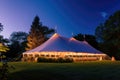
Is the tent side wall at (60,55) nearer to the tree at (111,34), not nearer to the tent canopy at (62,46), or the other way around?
the tent canopy at (62,46)

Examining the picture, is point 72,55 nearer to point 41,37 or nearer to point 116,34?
point 116,34

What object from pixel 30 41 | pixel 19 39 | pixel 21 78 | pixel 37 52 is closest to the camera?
pixel 21 78

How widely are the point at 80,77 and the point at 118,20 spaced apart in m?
37.4

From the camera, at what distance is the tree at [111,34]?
47.8m

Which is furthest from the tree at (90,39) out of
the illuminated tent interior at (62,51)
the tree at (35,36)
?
the illuminated tent interior at (62,51)

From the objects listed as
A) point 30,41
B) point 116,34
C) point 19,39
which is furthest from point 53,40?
point 19,39

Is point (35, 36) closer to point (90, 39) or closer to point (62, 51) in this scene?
point (90, 39)

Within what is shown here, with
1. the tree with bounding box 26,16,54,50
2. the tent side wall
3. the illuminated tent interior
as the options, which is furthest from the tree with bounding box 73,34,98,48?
the illuminated tent interior

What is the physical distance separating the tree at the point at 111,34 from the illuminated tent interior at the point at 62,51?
11397 millimetres

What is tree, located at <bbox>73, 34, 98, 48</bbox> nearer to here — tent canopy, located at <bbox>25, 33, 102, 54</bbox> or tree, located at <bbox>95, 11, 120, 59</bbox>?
tree, located at <bbox>95, 11, 120, 59</bbox>

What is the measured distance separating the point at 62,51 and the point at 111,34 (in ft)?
56.2

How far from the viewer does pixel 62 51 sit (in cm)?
3359

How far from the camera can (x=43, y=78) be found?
12.6 metres

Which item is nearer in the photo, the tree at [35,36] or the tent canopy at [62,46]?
the tent canopy at [62,46]
